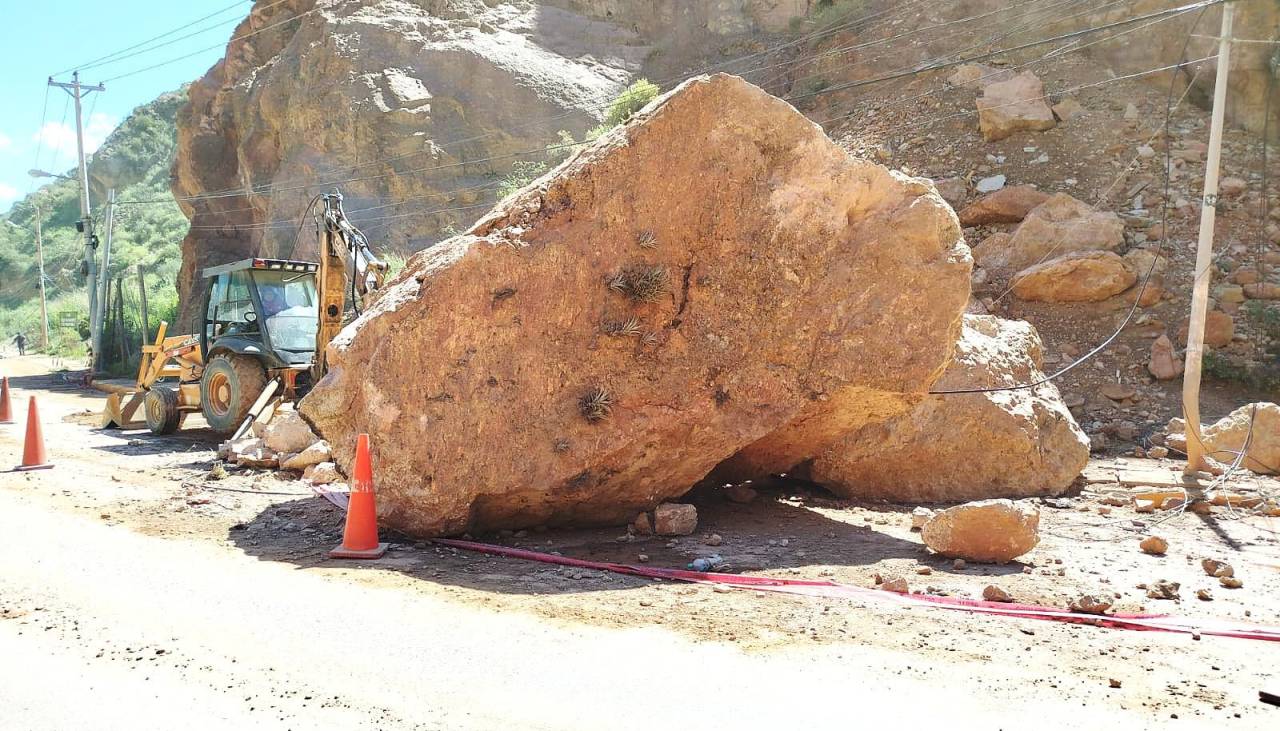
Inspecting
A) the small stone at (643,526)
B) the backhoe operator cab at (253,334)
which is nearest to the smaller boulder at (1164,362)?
the small stone at (643,526)

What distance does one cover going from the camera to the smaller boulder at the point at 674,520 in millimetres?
6621

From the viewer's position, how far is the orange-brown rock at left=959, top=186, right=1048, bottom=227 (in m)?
16.2

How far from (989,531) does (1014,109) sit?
14525 millimetres

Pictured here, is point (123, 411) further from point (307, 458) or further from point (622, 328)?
point (622, 328)

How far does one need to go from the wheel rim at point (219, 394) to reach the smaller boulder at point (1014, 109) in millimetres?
15319

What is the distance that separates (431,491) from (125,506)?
3464 mm

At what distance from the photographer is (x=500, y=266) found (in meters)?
6.34

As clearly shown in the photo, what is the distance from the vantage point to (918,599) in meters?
5.04

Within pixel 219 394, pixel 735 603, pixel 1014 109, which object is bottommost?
pixel 735 603

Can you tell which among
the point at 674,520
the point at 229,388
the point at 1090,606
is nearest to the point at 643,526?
the point at 674,520

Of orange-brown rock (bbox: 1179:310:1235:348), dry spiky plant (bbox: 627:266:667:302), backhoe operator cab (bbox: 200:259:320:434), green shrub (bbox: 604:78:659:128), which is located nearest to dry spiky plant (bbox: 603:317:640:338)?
dry spiky plant (bbox: 627:266:667:302)

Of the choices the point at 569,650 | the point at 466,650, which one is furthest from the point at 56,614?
the point at 569,650

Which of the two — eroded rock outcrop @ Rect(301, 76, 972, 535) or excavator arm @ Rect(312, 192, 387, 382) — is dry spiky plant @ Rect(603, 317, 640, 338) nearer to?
eroded rock outcrop @ Rect(301, 76, 972, 535)

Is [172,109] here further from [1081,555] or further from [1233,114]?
[1081,555]
